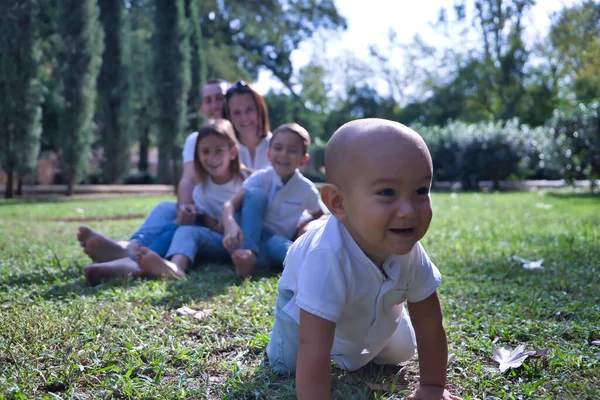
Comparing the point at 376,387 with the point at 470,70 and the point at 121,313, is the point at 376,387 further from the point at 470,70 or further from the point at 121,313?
the point at 470,70

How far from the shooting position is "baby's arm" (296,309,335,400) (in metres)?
1.57

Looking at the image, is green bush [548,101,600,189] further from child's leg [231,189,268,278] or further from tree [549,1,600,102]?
child's leg [231,189,268,278]

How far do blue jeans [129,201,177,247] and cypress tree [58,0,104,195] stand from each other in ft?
36.2

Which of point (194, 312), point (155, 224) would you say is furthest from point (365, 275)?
point (155, 224)

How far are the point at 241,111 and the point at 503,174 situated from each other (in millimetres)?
12868

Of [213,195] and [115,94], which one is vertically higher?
[115,94]

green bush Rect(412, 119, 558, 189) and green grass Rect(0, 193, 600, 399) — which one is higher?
green bush Rect(412, 119, 558, 189)

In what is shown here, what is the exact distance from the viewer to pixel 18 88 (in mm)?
13023

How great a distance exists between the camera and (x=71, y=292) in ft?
10.1

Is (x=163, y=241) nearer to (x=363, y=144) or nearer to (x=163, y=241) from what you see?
(x=163, y=241)

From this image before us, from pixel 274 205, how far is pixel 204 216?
590 mm

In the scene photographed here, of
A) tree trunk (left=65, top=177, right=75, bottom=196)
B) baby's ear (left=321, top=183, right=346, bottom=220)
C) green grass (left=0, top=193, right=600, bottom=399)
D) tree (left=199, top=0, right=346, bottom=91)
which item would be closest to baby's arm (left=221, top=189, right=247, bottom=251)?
green grass (left=0, top=193, right=600, bottom=399)

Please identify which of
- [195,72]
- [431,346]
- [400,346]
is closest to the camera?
[431,346]

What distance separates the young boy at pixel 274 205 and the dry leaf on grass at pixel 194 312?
0.76m
